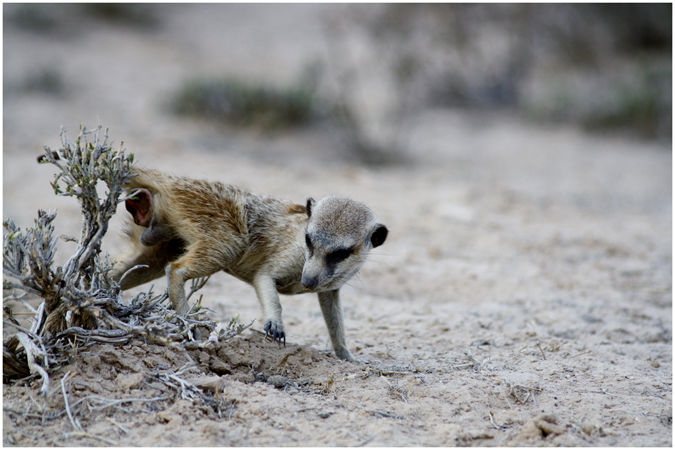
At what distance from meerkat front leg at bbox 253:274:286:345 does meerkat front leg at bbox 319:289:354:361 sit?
1.13ft

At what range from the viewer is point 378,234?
399 cm

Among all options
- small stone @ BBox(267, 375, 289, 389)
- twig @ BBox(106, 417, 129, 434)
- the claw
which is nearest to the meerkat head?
the claw

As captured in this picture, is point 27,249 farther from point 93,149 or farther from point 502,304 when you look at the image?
point 502,304

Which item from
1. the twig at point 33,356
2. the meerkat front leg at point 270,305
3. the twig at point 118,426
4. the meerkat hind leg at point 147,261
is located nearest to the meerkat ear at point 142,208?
the meerkat hind leg at point 147,261

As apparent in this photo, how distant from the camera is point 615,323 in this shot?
4.88 meters

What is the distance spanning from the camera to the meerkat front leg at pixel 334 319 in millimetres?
3949

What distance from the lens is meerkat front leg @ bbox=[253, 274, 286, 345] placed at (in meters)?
3.51

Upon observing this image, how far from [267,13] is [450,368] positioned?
1646cm

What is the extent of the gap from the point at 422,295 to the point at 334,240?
2.04m

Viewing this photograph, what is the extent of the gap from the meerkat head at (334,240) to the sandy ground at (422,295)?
1.41 feet

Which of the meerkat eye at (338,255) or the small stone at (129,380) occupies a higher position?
the meerkat eye at (338,255)

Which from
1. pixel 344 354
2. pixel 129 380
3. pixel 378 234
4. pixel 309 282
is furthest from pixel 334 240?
pixel 129 380

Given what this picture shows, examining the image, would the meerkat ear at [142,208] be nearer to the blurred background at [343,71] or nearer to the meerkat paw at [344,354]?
the meerkat paw at [344,354]

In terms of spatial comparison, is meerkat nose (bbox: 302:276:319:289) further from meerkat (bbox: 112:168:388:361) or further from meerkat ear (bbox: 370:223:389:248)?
meerkat ear (bbox: 370:223:389:248)
